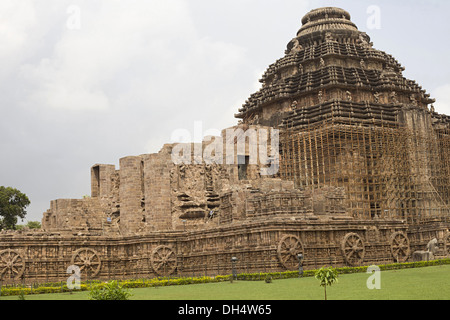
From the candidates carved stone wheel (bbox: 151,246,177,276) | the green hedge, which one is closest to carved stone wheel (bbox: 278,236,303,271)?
the green hedge

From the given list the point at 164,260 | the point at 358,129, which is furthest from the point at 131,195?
the point at 358,129

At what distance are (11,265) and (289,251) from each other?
18.7 m

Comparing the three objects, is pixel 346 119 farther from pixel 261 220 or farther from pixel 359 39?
pixel 261 220

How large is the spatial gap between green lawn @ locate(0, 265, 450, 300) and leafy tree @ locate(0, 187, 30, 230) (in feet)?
152

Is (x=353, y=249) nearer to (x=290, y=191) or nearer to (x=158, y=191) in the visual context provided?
(x=290, y=191)

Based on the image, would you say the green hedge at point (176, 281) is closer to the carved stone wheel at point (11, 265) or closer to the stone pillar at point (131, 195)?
the carved stone wheel at point (11, 265)

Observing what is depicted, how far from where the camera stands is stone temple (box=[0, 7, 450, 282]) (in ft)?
130

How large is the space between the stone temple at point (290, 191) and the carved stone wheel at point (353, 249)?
0.07 meters

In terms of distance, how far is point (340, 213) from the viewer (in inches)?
1656

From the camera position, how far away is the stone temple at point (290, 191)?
39594mm

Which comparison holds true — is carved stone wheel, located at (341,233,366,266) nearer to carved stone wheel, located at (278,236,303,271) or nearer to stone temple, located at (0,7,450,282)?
stone temple, located at (0,7,450,282)
